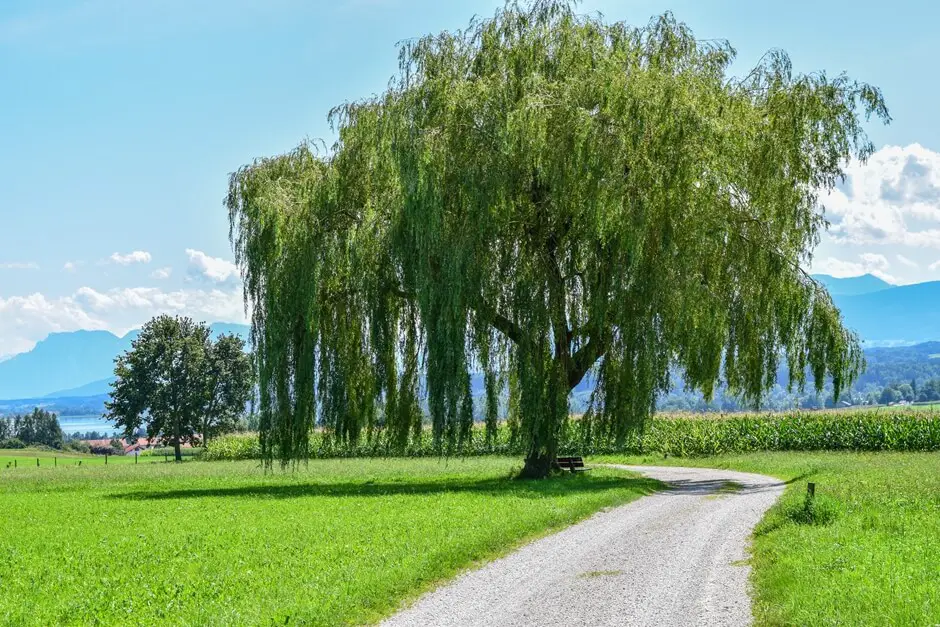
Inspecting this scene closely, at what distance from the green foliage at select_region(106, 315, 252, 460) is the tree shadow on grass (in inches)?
1699

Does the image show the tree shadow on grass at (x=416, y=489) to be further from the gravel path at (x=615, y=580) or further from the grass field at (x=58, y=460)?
the grass field at (x=58, y=460)

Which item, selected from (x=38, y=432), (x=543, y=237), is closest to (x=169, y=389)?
(x=543, y=237)

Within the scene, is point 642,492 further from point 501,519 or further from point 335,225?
point 335,225

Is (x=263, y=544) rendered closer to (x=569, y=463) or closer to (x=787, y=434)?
(x=569, y=463)

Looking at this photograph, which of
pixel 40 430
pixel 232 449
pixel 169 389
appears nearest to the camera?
pixel 232 449

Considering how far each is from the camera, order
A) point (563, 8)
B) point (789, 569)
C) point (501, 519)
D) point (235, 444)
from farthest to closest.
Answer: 1. point (235, 444)
2. point (563, 8)
3. point (501, 519)
4. point (789, 569)

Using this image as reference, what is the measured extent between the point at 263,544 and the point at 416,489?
1174 centimetres

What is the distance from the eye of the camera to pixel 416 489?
2788cm

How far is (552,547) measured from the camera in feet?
52.7

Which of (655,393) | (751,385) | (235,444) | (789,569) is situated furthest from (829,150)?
(235,444)

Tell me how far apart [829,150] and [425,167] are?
1366cm

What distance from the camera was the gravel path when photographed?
1101cm

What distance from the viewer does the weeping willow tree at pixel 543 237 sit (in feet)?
87.1

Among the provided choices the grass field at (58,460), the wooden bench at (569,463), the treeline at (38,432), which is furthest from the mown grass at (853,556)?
the treeline at (38,432)
